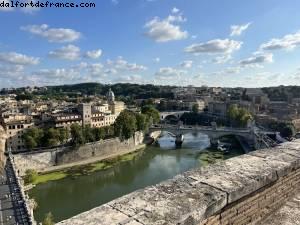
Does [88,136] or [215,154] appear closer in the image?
[215,154]

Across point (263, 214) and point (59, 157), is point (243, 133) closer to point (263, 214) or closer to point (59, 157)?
point (59, 157)

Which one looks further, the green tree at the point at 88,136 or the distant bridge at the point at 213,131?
the distant bridge at the point at 213,131

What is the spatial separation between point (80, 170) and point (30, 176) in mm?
3069

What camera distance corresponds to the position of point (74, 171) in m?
19.5

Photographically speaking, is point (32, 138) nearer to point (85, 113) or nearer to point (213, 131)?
point (85, 113)

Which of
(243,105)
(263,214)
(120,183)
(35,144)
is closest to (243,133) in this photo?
(120,183)

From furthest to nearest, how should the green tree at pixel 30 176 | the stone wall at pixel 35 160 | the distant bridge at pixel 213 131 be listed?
the distant bridge at pixel 213 131
the stone wall at pixel 35 160
the green tree at pixel 30 176

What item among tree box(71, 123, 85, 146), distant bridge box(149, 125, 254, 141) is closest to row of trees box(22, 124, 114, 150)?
tree box(71, 123, 85, 146)

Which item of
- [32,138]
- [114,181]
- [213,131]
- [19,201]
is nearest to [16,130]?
[32,138]

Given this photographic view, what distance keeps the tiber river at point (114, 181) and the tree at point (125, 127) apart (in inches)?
66.5

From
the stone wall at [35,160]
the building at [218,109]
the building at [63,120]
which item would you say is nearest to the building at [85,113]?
the building at [63,120]

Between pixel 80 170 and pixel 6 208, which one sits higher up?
pixel 6 208

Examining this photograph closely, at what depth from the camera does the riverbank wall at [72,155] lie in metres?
19.3

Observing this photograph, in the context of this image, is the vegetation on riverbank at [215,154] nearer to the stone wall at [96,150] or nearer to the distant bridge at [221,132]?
the distant bridge at [221,132]
